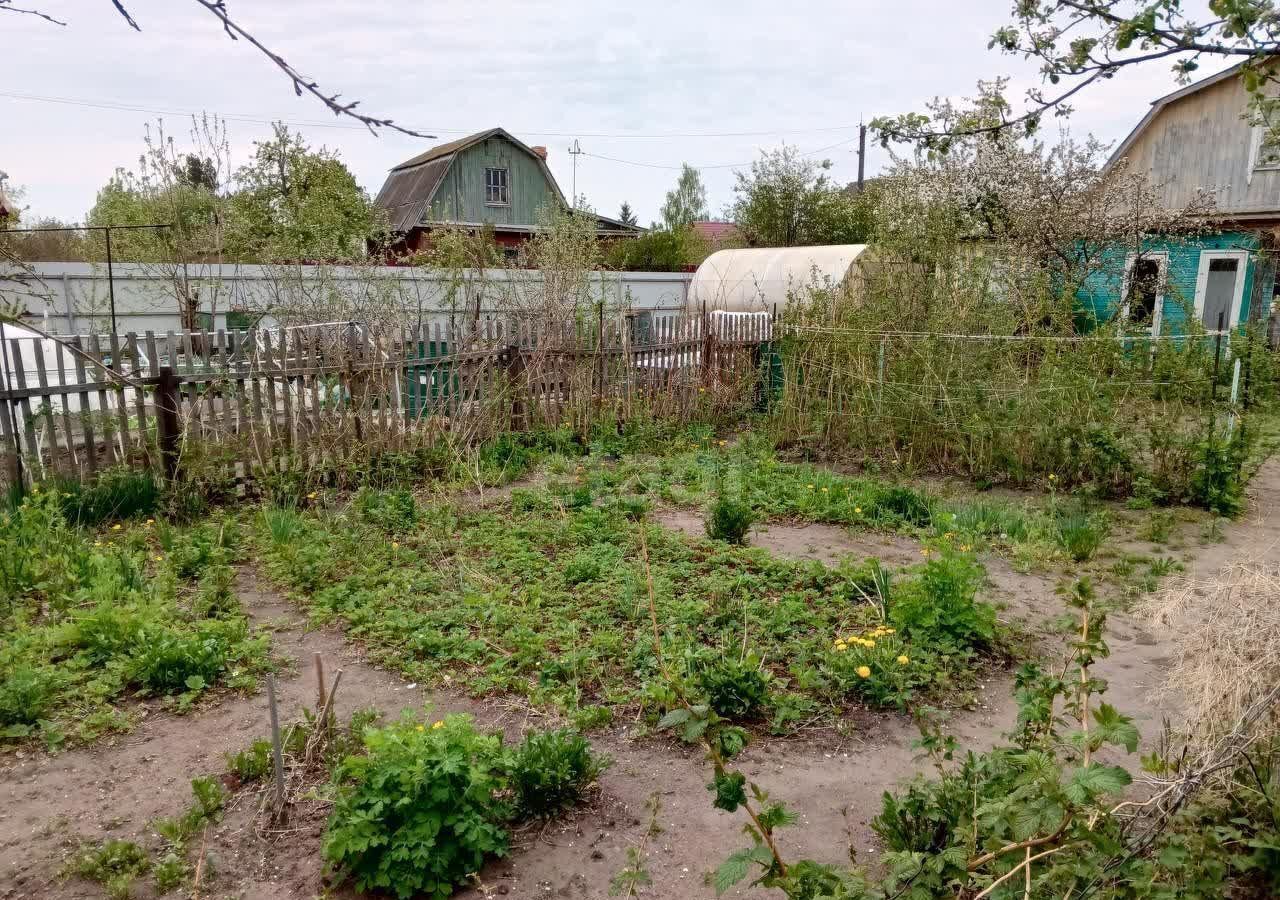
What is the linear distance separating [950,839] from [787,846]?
0.68 m

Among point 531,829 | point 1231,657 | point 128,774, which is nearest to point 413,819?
point 531,829

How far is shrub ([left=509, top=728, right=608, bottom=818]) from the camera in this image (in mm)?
3098

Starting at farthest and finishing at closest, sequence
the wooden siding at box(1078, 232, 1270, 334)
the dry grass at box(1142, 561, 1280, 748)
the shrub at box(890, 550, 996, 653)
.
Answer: the wooden siding at box(1078, 232, 1270, 334) → the shrub at box(890, 550, 996, 653) → the dry grass at box(1142, 561, 1280, 748)

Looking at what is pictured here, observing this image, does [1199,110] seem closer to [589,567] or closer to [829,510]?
[829,510]

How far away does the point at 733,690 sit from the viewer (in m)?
3.79

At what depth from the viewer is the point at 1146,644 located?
480 cm

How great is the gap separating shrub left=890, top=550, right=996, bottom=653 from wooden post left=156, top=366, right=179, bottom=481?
556 cm

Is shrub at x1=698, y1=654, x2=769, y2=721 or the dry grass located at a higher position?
the dry grass

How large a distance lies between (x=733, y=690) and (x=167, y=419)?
5.34m

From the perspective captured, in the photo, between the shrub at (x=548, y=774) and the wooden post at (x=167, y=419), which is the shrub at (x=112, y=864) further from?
the wooden post at (x=167, y=419)

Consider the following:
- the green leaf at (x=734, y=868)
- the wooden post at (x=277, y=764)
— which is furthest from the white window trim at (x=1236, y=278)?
the wooden post at (x=277, y=764)

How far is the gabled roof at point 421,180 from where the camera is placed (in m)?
28.5

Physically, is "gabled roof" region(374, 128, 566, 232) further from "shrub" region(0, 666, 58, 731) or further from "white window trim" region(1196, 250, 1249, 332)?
"shrub" region(0, 666, 58, 731)

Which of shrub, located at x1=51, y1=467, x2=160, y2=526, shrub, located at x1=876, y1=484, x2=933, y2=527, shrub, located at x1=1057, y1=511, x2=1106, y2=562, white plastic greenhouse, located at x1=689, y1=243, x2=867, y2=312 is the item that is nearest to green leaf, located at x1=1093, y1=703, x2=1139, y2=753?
shrub, located at x1=1057, y1=511, x2=1106, y2=562
